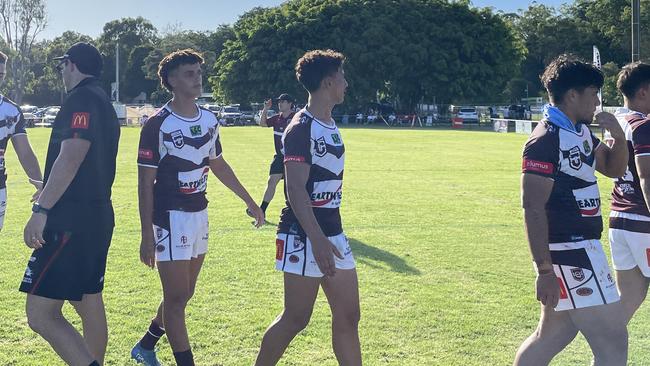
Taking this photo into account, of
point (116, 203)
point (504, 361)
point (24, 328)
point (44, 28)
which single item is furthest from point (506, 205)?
point (44, 28)

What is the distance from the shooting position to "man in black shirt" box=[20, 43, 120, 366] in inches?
162

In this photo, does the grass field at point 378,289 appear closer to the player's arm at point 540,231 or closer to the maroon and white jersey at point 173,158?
the maroon and white jersey at point 173,158

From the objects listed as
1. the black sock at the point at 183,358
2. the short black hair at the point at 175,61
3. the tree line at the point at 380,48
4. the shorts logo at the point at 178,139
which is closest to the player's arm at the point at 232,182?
the shorts logo at the point at 178,139

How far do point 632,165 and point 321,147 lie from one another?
2.10 metres

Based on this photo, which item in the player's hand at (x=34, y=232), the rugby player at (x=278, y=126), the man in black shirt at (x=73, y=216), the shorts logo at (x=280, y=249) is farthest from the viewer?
the rugby player at (x=278, y=126)

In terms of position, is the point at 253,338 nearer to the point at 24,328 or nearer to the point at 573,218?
the point at 24,328

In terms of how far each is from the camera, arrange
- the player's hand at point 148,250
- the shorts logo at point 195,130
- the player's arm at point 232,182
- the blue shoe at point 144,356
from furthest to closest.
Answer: the player's arm at point 232,182
the blue shoe at point 144,356
the shorts logo at point 195,130
the player's hand at point 148,250

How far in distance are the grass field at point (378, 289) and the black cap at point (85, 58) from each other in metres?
2.16

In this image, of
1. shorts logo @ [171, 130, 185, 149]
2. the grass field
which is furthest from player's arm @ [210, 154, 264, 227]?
the grass field

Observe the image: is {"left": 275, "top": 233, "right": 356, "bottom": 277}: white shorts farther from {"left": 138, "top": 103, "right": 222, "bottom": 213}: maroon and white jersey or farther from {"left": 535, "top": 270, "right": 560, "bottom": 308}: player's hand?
{"left": 535, "top": 270, "right": 560, "bottom": 308}: player's hand

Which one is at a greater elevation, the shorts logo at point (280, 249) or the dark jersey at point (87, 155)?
the dark jersey at point (87, 155)

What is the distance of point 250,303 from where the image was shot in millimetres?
6715

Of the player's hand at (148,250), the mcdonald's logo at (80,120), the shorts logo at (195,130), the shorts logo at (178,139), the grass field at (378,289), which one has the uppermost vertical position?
the mcdonald's logo at (80,120)

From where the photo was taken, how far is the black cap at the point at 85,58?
4.45 meters
